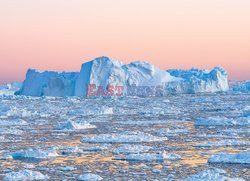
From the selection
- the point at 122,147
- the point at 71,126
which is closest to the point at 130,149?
the point at 122,147

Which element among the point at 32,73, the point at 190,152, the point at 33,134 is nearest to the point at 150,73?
the point at 32,73

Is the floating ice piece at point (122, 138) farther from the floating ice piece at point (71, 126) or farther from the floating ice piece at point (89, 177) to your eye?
the floating ice piece at point (89, 177)

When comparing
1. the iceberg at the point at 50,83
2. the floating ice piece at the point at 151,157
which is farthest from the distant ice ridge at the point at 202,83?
the floating ice piece at the point at 151,157

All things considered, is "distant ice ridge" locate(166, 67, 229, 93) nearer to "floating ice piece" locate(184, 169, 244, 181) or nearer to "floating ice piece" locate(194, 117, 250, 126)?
"floating ice piece" locate(194, 117, 250, 126)

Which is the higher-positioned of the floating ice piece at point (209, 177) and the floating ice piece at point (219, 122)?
the floating ice piece at point (219, 122)

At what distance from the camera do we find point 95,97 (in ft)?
124

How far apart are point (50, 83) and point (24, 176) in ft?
93.5

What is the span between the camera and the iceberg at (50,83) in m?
35.8

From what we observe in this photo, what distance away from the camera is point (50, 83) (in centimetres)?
3578

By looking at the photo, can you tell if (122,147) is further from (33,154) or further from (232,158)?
(232,158)

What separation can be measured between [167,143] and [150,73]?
24.2 metres

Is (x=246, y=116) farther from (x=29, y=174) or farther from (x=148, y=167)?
(x=29, y=174)

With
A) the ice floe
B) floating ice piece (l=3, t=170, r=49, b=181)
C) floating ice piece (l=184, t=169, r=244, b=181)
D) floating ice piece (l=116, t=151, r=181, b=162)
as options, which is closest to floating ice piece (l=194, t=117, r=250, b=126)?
the ice floe

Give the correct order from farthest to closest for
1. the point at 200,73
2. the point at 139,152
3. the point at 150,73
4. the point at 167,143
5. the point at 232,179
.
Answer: the point at 200,73, the point at 150,73, the point at 167,143, the point at 139,152, the point at 232,179
